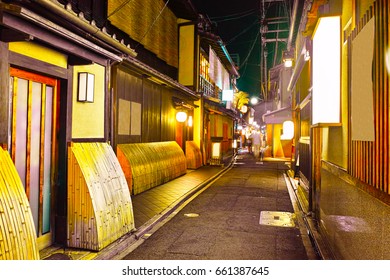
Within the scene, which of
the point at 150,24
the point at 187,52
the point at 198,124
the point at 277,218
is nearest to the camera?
the point at 277,218

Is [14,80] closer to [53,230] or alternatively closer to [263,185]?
[53,230]

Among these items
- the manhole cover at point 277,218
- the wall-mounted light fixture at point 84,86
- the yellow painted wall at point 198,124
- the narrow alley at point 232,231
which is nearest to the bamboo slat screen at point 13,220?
the narrow alley at point 232,231

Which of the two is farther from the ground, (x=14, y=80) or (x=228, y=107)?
(x=228, y=107)

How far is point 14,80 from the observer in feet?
19.6

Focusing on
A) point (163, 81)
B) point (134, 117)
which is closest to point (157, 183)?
point (134, 117)

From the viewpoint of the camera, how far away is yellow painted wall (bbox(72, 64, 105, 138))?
296 inches

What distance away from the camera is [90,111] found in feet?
26.4

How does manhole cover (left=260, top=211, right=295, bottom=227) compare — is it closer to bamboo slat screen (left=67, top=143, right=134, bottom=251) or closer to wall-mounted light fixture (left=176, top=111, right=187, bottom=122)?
bamboo slat screen (left=67, top=143, right=134, bottom=251)

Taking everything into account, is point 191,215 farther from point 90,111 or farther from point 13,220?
point 13,220

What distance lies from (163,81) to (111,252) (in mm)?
10930

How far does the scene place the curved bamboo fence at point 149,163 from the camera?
12.9m

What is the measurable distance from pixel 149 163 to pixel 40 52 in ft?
29.2

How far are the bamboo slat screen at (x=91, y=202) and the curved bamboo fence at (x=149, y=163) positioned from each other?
5.30 metres

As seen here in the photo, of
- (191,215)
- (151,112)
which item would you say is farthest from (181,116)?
(191,215)
